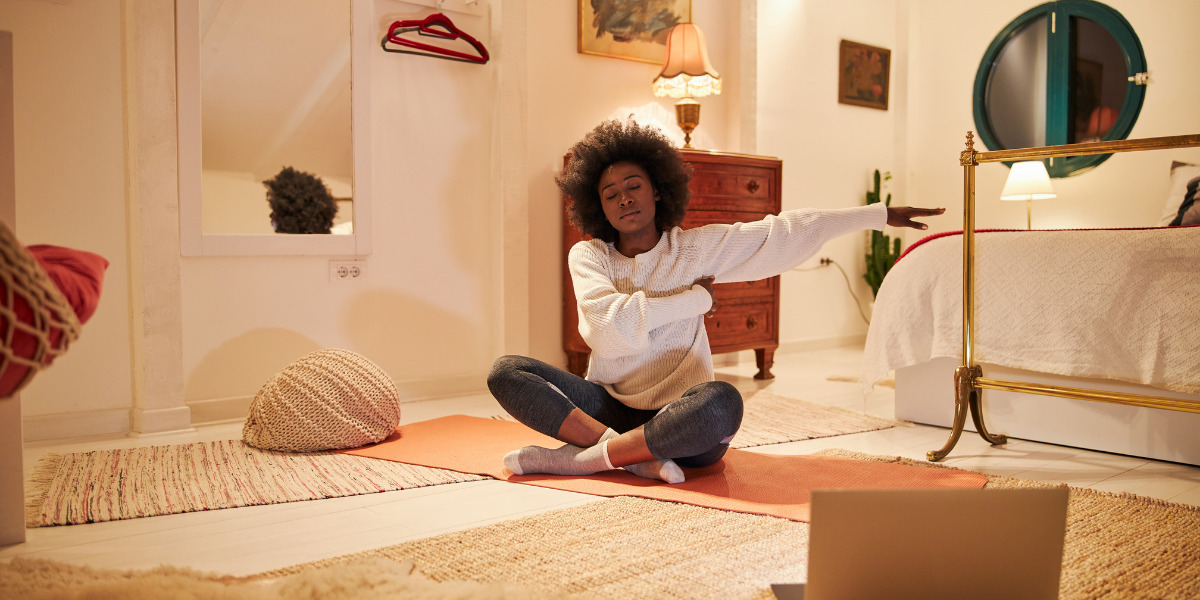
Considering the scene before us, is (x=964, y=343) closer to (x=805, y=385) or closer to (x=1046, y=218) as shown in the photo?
(x=805, y=385)

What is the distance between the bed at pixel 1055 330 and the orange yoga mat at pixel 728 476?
1.22ft

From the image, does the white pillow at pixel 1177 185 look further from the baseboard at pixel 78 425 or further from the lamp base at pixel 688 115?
the baseboard at pixel 78 425

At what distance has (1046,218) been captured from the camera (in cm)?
530

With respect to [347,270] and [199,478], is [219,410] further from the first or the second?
[199,478]

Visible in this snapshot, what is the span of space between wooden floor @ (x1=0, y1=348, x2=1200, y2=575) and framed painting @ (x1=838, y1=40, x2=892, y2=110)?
316 centimetres

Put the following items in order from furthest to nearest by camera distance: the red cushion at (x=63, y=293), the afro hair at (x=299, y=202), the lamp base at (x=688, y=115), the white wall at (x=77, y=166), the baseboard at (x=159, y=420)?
the lamp base at (x=688, y=115)
the afro hair at (x=299, y=202)
the baseboard at (x=159, y=420)
the white wall at (x=77, y=166)
the red cushion at (x=63, y=293)

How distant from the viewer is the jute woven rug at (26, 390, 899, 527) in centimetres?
201

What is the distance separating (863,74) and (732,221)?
2.21 meters

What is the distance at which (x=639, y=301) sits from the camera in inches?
82.5

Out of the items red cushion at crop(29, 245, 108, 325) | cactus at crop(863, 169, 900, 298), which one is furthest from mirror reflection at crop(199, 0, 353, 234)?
cactus at crop(863, 169, 900, 298)

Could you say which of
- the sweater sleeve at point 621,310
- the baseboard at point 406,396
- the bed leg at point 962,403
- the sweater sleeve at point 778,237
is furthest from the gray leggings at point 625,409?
the baseboard at point 406,396

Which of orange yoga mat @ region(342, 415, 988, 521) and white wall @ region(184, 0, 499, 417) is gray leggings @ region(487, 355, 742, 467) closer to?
orange yoga mat @ region(342, 415, 988, 521)

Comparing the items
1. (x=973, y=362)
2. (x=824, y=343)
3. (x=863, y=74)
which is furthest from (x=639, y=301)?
(x=863, y=74)

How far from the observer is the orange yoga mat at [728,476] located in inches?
78.7
